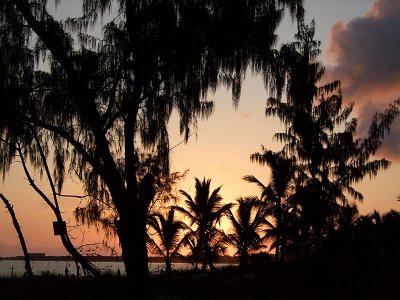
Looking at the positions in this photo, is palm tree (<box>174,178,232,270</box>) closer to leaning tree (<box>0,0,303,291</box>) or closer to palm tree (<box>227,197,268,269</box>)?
palm tree (<box>227,197,268,269</box>)

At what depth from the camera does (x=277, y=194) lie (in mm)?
29766

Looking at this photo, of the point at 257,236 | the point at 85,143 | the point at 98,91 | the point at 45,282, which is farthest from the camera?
the point at 257,236

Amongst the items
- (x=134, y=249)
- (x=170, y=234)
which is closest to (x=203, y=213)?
(x=170, y=234)

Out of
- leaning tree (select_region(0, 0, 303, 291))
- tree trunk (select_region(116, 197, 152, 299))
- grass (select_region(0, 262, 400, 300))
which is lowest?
grass (select_region(0, 262, 400, 300))

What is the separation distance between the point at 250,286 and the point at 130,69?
26.9ft

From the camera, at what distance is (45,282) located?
15172 mm

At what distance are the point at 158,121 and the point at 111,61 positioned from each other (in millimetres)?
1542

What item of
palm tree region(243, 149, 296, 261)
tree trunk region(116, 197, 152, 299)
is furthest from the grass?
palm tree region(243, 149, 296, 261)

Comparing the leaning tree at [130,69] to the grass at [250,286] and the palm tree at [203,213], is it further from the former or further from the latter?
the palm tree at [203,213]

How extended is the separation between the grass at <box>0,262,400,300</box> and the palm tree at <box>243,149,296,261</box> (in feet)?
31.8

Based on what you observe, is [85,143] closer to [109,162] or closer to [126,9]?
[109,162]

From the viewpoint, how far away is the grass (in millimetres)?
13637

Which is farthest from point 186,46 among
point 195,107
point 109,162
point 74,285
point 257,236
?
point 257,236

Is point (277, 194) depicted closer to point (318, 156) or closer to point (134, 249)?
point (318, 156)
